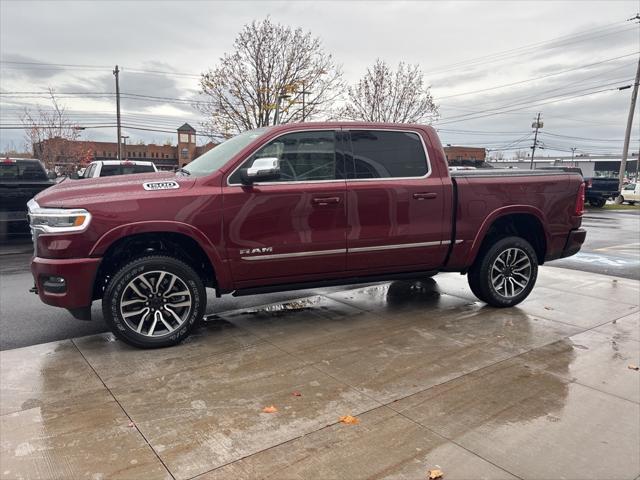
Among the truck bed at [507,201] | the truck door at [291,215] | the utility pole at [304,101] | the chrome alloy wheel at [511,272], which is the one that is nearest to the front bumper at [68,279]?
the truck door at [291,215]

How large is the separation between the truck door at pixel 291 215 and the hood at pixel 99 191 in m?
0.56

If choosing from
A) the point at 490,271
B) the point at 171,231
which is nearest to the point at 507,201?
the point at 490,271

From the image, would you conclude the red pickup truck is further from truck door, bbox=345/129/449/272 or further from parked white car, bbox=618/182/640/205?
parked white car, bbox=618/182/640/205

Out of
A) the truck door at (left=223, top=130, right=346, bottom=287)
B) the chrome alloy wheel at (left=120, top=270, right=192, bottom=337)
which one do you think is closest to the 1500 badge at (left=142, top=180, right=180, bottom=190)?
the truck door at (left=223, top=130, right=346, bottom=287)

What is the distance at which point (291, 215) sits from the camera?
4516 mm

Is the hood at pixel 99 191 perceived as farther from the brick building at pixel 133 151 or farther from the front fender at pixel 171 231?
the brick building at pixel 133 151

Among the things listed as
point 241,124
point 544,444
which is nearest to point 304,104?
point 241,124

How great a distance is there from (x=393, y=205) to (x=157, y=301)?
2.43m

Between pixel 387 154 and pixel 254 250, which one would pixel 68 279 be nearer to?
pixel 254 250

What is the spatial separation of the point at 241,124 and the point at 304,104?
3.22m

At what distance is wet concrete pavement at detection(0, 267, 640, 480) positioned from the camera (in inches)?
106

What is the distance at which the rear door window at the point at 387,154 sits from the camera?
16.0 ft

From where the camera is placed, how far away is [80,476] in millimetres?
2549

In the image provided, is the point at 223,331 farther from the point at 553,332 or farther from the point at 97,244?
the point at 553,332
